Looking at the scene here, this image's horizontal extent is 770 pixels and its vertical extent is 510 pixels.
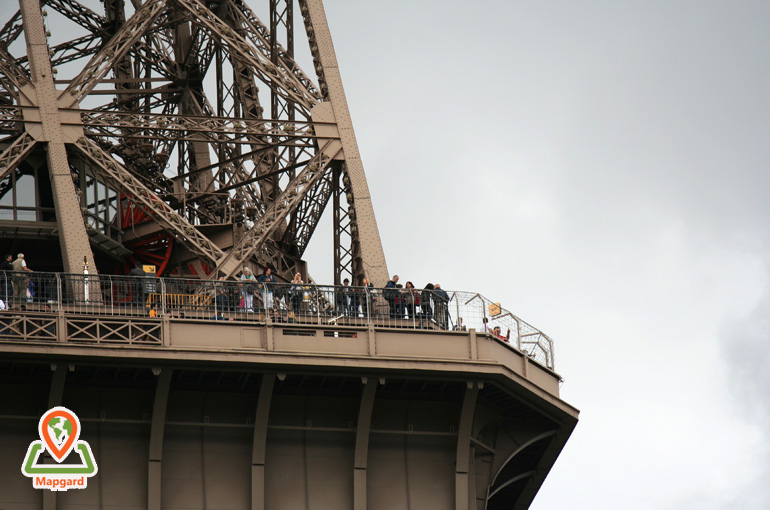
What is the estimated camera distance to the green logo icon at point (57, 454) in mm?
41125

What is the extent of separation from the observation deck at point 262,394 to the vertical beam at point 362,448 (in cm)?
3

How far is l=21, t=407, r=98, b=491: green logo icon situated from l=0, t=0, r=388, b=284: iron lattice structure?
14.9ft

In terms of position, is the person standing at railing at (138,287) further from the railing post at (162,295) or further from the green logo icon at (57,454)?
the green logo icon at (57,454)

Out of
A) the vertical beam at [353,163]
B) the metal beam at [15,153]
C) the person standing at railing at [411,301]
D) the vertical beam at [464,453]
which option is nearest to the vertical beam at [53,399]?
the metal beam at [15,153]

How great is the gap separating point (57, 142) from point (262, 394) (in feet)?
32.7

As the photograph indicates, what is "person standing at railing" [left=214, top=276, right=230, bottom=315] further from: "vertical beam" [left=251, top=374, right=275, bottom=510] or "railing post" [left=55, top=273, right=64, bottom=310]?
"railing post" [left=55, top=273, right=64, bottom=310]

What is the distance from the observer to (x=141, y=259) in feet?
181

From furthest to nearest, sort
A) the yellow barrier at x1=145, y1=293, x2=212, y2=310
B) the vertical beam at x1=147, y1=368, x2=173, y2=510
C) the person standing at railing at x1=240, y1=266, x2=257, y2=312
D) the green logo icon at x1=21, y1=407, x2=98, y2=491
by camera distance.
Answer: the person standing at railing at x1=240, y1=266, x2=257, y2=312 → the yellow barrier at x1=145, y1=293, x2=212, y2=310 → the vertical beam at x1=147, y1=368, x2=173, y2=510 → the green logo icon at x1=21, y1=407, x2=98, y2=491

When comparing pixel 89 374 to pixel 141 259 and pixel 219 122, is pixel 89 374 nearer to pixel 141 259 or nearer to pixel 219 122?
pixel 219 122

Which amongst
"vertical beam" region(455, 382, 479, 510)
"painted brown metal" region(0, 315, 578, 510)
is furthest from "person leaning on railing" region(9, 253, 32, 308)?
"vertical beam" region(455, 382, 479, 510)

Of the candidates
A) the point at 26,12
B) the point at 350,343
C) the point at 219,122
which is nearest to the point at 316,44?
the point at 219,122

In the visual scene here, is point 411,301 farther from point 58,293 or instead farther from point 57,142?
point 57,142

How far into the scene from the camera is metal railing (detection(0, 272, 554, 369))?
42.7 meters

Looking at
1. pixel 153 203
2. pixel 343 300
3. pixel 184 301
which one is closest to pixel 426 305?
pixel 343 300
